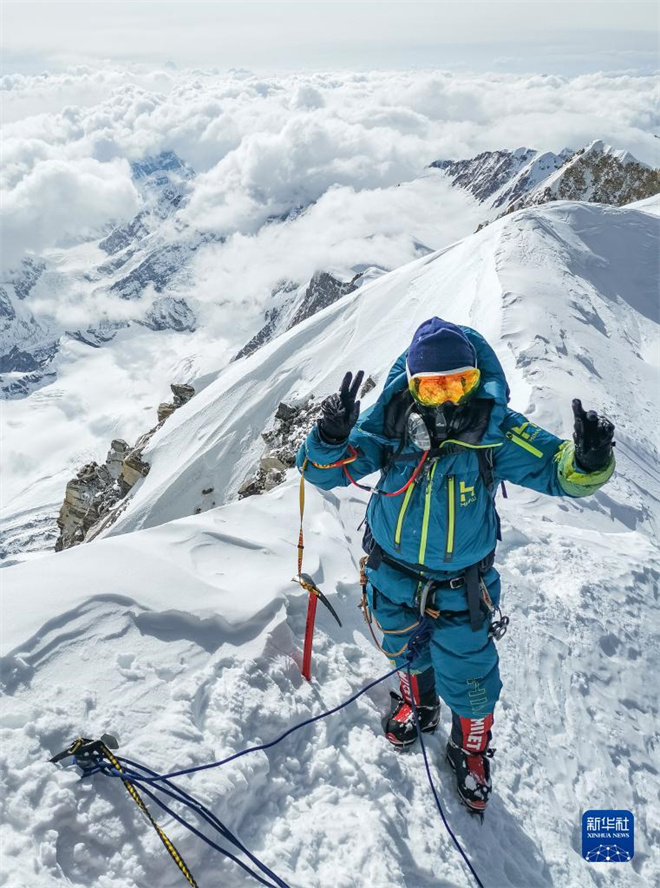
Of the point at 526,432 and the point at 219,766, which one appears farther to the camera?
the point at 526,432

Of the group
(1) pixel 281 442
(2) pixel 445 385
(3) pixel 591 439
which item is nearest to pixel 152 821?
(2) pixel 445 385

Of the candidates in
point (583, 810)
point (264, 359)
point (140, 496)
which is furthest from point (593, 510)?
point (264, 359)

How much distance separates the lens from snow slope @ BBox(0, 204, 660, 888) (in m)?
Answer: 3.45

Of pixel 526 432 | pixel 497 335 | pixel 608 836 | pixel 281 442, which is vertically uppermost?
pixel 526 432

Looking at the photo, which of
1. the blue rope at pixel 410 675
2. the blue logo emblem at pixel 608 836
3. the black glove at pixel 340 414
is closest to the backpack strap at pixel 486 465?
the black glove at pixel 340 414

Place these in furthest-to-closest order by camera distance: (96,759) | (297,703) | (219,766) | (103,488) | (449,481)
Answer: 1. (103,488)
2. (297,703)
3. (449,481)
4. (219,766)
5. (96,759)

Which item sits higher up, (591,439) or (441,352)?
(441,352)

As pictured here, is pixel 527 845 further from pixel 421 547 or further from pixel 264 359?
pixel 264 359

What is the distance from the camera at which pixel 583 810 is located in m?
4.72

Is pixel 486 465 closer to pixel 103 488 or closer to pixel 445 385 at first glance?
pixel 445 385

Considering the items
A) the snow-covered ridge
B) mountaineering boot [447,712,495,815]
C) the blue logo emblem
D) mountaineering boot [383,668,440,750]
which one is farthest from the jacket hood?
the snow-covered ridge

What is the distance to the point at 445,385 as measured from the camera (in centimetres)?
396

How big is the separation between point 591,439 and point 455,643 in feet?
5.68

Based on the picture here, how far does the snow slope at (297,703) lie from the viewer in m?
3.45
